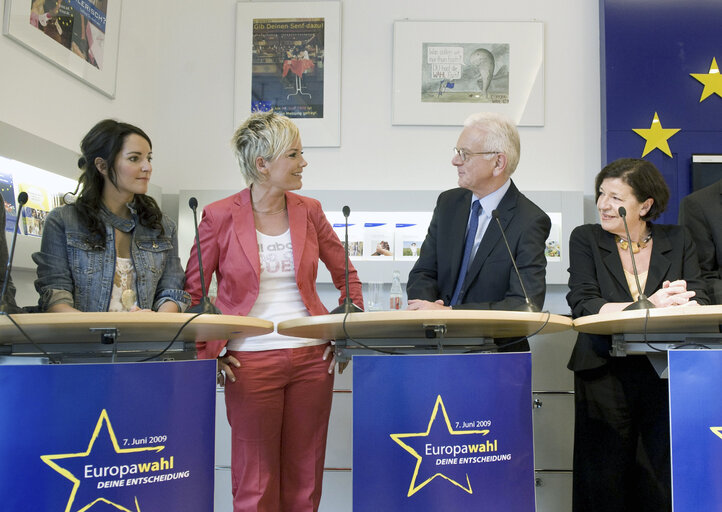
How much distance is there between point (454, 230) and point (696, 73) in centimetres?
238

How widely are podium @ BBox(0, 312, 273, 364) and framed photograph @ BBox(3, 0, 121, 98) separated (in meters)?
1.59

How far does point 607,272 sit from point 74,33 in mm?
2665

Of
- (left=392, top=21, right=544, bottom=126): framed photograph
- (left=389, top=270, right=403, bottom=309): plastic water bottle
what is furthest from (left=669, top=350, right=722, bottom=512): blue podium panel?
(left=392, top=21, right=544, bottom=126): framed photograph

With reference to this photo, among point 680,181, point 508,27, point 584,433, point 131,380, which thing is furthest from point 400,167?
point 131,380

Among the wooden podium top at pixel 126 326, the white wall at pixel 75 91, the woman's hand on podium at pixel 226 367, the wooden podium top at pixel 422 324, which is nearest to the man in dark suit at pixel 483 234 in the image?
the wooden podium top at pixel 422 324

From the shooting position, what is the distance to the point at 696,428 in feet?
5.76

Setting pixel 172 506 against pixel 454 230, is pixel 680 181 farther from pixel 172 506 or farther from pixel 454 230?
pixel 172 506

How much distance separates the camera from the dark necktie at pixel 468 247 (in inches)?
101

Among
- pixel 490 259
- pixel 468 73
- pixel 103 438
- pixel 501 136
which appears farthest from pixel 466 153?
pixel 468 73

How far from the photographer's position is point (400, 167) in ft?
14.1

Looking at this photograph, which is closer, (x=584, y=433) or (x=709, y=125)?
(x=584, y=433)

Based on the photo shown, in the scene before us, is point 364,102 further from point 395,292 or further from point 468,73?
point 395,292

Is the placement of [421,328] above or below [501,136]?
below

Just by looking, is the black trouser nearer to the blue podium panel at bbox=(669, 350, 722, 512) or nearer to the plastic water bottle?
the blue podium panel at bbox=(669, 350, 722, 512)
